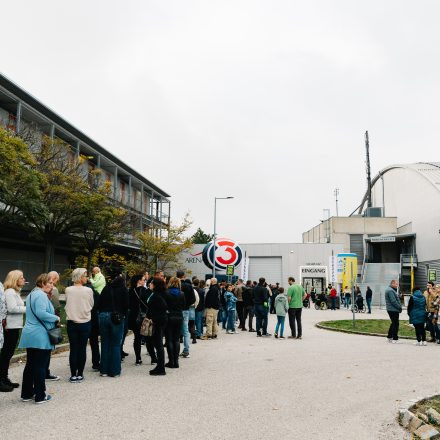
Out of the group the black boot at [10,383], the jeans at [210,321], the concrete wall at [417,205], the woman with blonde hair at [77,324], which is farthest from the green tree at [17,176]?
the concrete wall at [417,205]

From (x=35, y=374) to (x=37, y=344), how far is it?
1.31ft

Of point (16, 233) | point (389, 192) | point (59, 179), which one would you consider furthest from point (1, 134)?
point (389, 192)

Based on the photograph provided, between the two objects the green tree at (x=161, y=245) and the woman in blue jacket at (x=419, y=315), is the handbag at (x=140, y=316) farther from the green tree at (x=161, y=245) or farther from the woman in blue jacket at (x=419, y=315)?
the green tree at (x=161, y=245)

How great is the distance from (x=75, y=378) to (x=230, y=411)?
288 cm

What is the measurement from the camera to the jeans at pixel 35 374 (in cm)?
591

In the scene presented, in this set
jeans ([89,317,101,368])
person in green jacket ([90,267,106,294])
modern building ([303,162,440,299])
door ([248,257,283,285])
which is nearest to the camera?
jeans ([89,317,101,368])

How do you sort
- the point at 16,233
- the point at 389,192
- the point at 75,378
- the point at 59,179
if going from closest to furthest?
the point at 75,378, the point at 59,179, the point at 16,233, the point at 389,192

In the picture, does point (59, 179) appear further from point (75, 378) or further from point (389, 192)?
point (389, 192)

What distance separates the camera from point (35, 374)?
19.5 ft

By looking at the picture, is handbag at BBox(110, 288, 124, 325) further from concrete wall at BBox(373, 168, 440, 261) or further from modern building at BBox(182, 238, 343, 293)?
concrete wall at BBox(373, 168, 440, 261)

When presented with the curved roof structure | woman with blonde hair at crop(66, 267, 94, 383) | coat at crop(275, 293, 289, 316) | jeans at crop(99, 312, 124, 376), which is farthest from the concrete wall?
woman with blonde hair at crop(66, 267, 94, 383)

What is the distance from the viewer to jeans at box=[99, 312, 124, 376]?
7.68 metres

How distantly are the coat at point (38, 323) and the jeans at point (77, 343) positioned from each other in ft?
3.81

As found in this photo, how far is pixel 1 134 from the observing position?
16.3m
